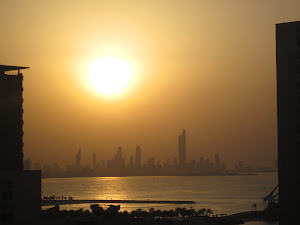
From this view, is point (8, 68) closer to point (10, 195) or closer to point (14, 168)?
point (14, 168)

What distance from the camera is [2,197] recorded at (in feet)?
129

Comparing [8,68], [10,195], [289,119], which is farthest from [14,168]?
[289,119]

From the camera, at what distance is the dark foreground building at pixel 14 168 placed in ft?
130

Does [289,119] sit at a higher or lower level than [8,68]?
lower

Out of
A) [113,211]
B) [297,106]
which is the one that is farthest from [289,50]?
[113,211]

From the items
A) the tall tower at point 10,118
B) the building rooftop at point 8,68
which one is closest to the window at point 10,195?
the tall tower at point 10,118

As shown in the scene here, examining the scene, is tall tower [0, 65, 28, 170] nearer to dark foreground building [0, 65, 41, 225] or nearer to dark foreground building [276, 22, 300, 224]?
dark foreground building [0, 65, 41, 225]

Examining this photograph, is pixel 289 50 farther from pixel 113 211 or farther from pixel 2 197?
pixel 113 211

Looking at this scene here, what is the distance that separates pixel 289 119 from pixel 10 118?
62.0 ft

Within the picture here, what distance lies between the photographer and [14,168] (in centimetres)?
4184

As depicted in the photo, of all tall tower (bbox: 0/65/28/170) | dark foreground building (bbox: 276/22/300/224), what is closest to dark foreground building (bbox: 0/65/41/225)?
tall tower (bbox: 0/65/28/170)

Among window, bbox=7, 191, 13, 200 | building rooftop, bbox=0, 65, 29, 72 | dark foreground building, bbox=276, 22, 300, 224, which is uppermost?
building rooftop, bbox=0, 65, 29, 72

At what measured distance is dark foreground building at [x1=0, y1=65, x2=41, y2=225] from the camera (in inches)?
1555

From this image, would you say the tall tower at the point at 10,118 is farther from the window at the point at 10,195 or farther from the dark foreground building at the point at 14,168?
the window at the point at 10,195
